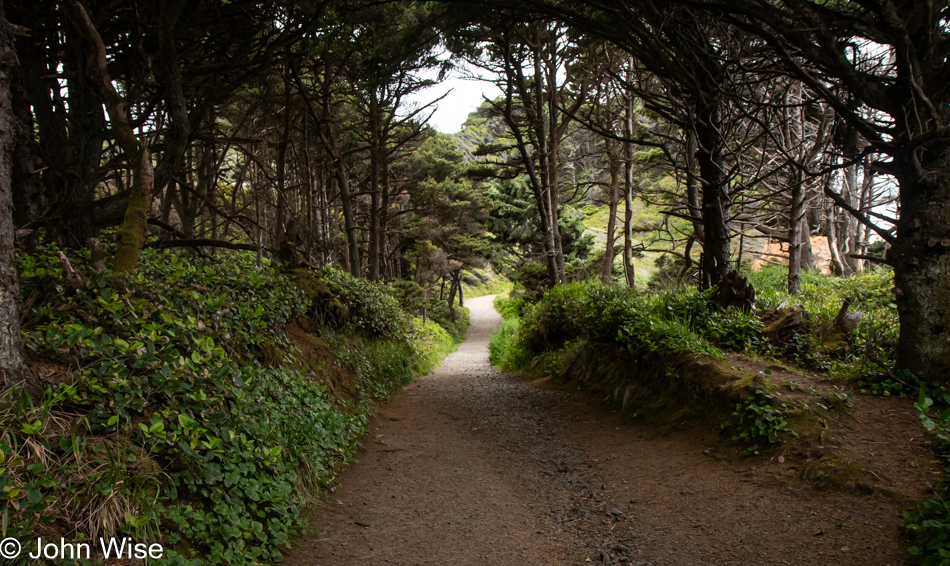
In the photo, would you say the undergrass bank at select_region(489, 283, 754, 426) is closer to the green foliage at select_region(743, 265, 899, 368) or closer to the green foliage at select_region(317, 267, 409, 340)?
the green foliage at select_region(743, 265, 899, 368)

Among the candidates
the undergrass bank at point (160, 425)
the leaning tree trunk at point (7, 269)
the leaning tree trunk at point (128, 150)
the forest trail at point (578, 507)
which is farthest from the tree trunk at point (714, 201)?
→ the leaning tree trunk at point (7, 269)

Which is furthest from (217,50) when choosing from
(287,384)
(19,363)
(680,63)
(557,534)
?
(557,534)

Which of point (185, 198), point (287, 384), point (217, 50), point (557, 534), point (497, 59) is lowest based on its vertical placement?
point (557, 534)

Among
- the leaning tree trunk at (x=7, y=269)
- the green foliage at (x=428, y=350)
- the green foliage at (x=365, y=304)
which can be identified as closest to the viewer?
the leaning tree trunk at (x=7, y=269)

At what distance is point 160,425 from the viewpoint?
2.94 m

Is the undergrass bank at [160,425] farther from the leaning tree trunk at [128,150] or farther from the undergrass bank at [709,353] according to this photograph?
the undergrass bank at [709,353]

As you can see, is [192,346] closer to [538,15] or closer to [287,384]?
[287,384]

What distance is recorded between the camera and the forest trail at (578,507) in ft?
10.4

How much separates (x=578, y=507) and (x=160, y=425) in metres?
3.52

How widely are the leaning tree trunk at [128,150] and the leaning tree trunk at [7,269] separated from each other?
127 cm

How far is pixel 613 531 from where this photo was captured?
394 centimetres

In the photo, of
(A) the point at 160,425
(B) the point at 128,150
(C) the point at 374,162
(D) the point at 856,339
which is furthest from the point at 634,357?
(C) the point at 374,162

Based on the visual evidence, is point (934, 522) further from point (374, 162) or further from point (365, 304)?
point (374, 162)

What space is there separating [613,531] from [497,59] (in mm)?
12596
